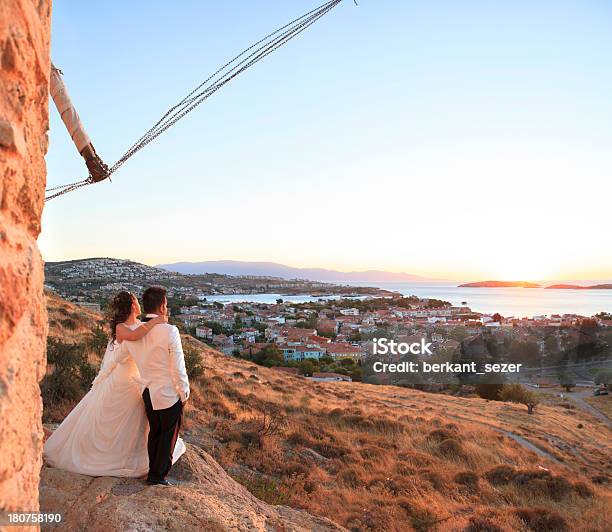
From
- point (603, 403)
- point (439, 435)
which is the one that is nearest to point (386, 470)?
point (439, 435)

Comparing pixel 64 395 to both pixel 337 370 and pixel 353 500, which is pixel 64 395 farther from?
pixel 337 370

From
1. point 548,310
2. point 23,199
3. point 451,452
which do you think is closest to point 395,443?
point 451,452

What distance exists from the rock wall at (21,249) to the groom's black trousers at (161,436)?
1933 millimetres

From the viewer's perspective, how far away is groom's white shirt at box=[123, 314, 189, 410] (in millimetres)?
3350

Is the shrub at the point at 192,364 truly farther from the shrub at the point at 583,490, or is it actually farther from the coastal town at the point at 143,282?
the coastal town at the point at 143,282

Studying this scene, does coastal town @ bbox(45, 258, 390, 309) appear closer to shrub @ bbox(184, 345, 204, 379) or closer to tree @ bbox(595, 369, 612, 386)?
shrub @ bbox(184, 345, 204, 379)

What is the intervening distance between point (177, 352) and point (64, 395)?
429 centimetres

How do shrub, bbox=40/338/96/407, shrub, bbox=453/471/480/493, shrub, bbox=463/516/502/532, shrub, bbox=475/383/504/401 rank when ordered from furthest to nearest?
1. shrub, bbox=475/383/504/401
2. shrub, bbox=453/471/480/493
3. shrub, bbox=463/516/502/532
4. shrub, bbox=40/338/96/407

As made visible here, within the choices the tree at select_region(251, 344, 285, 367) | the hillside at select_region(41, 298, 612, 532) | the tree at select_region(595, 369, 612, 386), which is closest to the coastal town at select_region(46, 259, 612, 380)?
the tree at select_region(251, 344, 285, 367)

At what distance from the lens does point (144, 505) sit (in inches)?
120

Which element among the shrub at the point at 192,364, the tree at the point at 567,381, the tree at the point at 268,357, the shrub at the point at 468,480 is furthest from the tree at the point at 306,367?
the shrub at the point at 468,480

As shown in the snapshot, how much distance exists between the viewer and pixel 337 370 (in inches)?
1449

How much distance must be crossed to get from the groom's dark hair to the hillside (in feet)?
4.01

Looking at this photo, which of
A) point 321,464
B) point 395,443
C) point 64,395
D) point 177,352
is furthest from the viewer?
point 395,443
